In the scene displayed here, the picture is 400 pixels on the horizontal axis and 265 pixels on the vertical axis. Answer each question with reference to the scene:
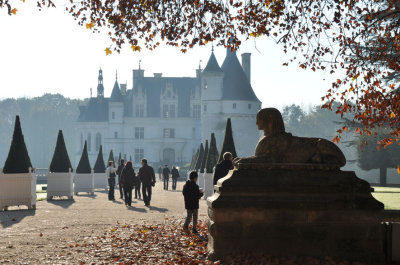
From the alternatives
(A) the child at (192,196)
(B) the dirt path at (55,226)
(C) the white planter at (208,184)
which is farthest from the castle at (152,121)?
(A) the child at (192,196)

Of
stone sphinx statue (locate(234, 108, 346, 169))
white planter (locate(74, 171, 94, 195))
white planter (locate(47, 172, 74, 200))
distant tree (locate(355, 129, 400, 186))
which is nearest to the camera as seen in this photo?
stone sphinx statue (locate(234, 108, 346, 169))

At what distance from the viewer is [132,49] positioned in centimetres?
1077

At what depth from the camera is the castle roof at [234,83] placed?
227 ft

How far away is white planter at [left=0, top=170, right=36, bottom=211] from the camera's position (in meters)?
15.3

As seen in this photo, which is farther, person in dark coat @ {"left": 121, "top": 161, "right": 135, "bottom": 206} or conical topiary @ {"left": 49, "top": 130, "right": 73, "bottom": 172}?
conical topiary @ {"left": 49, "top": 130, "right": 73, "bottom": 172}

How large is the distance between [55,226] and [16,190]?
15.5 ft

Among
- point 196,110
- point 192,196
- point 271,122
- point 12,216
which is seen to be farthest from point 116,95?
point 271,122

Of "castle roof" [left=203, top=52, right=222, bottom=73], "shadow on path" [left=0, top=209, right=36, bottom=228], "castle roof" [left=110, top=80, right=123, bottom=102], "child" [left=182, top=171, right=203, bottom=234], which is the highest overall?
"castle roof" [left=203, top=52, right=222, bottom=73]

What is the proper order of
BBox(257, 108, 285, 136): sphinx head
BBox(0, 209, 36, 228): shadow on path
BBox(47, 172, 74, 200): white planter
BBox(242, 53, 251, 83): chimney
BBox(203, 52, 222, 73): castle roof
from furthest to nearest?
BBox(242, 53, 251, 83): chimney → BBox(203, 52, 222, 73): castle roof → BBox(47, 172, 74, 200): white planter → BBox(0, 209, 36, 228): shadow on path → BBox(257, 108, 285, 136): sphinx head

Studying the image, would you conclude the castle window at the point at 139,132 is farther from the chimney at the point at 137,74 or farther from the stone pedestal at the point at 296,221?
the stone pedestal at the point at 296,221

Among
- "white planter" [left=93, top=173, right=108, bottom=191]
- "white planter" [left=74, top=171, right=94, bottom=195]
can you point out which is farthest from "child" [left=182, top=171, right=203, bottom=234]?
"white planter" [left=93, top=173, right=108, bottom=191]

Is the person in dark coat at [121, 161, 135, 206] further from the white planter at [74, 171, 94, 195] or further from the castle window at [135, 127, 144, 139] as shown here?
the castle window at [135, 127, 144, 139]

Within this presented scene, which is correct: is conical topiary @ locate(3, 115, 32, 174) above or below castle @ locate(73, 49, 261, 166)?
below

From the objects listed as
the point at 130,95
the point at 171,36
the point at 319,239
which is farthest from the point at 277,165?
the point at 130,95
